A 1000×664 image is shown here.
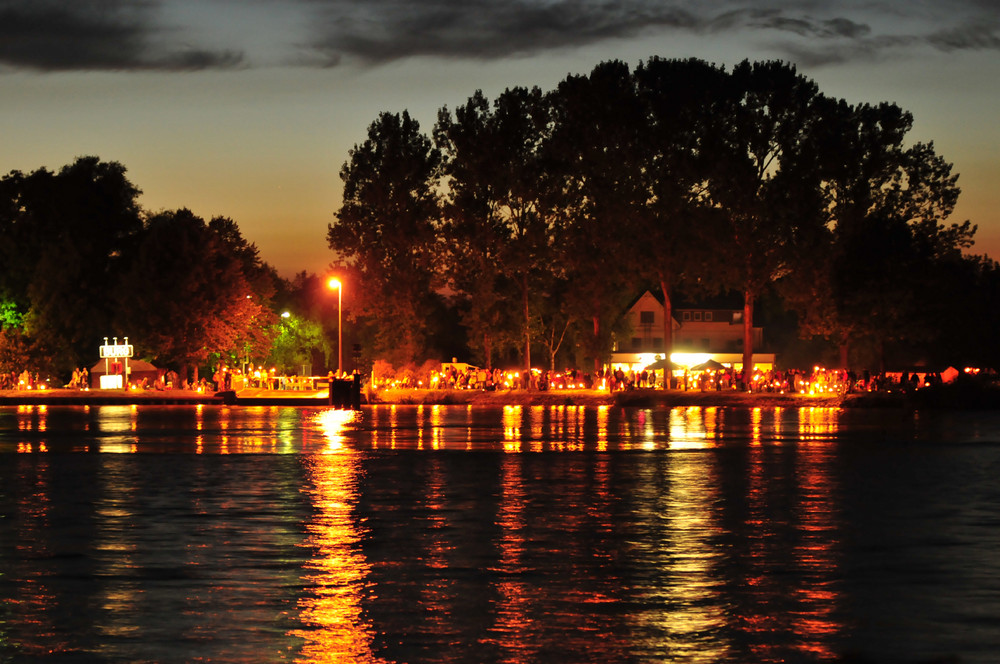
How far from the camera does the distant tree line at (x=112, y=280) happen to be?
3622 inches

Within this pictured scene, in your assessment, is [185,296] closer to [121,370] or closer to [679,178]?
[121,370]

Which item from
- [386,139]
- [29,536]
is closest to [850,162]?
[386,139]

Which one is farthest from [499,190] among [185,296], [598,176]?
[185,296]

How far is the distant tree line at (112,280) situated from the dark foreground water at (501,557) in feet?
213

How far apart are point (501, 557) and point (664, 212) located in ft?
208

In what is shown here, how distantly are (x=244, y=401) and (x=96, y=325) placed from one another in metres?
30.4

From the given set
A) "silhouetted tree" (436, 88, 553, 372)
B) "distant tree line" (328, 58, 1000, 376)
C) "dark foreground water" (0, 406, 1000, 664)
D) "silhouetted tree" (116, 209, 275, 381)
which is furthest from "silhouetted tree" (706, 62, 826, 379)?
"dark foreground water" (0, 406, 1000, 664)

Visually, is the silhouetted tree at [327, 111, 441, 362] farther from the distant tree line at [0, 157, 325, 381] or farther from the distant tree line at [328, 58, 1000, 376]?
the distant tree line at [0, 157, 325, 381]

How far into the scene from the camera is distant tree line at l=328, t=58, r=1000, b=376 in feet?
240

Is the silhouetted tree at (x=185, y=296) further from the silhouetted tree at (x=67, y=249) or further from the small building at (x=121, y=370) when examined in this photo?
the silhouetted tree at (x=67, y=249)

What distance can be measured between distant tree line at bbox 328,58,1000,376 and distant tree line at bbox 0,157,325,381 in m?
10.8

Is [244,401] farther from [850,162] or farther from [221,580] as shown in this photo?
[221,580]

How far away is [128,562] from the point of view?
13125mm

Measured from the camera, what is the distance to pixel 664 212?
75688 millimetres
